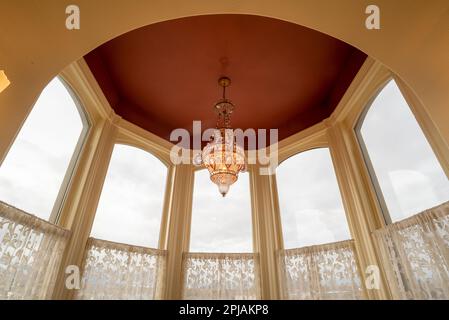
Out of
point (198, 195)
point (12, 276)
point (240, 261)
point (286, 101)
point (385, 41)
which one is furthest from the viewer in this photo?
point (198, 195)

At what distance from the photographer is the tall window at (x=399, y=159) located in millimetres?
2160

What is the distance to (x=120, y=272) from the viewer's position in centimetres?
298

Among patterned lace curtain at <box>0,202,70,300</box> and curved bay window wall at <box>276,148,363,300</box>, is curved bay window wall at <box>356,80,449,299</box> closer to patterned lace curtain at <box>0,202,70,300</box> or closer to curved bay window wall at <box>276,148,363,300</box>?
curved bay window wall at <box>276,148,363,300</box>

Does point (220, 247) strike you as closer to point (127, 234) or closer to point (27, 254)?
point (127, 234)

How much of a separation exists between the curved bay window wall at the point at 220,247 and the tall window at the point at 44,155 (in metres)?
1.92

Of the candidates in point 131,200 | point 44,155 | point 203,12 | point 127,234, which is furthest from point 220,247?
point 203,12

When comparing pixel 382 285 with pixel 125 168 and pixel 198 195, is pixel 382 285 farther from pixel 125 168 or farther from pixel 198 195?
pixel 125 168

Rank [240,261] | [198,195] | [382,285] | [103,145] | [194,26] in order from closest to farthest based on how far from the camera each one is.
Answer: [382,285], [194,26], [103,145], [240,261], [198,195]

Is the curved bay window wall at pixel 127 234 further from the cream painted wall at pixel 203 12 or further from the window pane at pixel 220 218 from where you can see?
the cream painted wall at pixel 203 12

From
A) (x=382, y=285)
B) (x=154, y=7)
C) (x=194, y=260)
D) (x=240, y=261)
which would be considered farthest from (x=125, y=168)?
(x=382, y=285)

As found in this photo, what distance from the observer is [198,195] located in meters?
4.21

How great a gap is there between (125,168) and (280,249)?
2.62 m

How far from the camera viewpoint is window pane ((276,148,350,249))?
10.7 feet

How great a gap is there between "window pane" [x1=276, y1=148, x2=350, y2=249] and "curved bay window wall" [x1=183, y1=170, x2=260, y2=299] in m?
0.62
